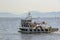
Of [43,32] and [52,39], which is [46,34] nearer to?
[43,32]

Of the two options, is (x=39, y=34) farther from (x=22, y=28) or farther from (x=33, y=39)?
(x=33, y=39)

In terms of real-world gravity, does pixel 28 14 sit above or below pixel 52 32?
above

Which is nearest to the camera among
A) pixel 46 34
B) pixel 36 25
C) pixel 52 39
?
pixel 52 39

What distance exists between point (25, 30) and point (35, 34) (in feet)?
2.54

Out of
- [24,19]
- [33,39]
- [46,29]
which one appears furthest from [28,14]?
[33,39]

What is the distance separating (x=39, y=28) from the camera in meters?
17.9

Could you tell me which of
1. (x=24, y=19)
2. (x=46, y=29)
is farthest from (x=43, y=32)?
(x=24, y=19)

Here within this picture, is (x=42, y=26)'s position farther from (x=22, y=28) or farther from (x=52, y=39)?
(x=52, y=39)

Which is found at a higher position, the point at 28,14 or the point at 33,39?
the point at 28,14

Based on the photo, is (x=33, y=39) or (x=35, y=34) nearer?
(x=33, y=39)

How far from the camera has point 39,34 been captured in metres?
17.4

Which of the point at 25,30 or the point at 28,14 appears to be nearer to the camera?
the point at 25,30

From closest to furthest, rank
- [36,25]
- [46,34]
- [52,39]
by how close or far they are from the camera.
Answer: [52,39]
[46,34]
[36,25]

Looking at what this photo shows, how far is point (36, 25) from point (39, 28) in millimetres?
691
